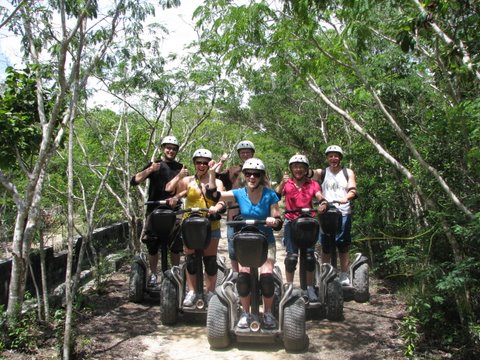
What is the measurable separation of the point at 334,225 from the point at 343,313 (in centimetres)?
104

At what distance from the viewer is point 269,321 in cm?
424

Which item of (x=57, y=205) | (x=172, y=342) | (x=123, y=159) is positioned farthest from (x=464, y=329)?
(x=123, y=159)

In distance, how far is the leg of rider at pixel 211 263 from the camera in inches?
195

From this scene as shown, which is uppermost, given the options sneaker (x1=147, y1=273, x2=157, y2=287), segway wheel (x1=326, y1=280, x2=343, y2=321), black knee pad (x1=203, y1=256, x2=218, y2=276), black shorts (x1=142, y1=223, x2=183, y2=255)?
black shorts (x1=142, y1=223, x2=183, y2=255)

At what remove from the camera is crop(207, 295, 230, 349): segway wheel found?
13.8 feet

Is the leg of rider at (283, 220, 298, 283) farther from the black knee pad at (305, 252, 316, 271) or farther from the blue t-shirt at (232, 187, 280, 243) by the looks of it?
the blue t-shirt at (232, 187, 280, 243)

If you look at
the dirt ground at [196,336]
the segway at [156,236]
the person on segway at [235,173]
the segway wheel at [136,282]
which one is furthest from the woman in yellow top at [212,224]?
A: the segway wheel at [136,282]

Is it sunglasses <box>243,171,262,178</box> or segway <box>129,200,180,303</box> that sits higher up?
sunglasses <box>243,171,262,178</box>

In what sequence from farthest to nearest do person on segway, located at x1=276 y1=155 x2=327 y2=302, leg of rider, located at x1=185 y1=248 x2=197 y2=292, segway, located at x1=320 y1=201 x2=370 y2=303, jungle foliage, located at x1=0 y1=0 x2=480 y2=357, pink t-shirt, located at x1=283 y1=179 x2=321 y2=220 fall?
segway, located at x1=320 y1=201 x2=370 y2=303 → pink t-shirt, located at x1=283 y1=179 x2=321 y2=220 → person on segway, located at x1=276 y1=155 x2=327 y2=302 → leg of rider, located at x1=185 y1=248 x2=197 y2=292 → jungle foliage, located at x1=0 y1=0 x2=480 y2=357

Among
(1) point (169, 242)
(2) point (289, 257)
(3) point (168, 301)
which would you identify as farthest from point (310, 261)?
(1) point (169, 242)

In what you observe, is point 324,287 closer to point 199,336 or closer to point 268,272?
point 268,272

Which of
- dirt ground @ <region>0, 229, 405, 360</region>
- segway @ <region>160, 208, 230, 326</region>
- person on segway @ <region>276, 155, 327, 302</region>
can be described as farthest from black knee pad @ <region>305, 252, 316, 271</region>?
segway @ <region>160, 208, 230, 326</region>

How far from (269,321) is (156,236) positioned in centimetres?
198

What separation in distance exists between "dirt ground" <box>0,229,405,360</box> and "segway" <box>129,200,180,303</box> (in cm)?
16
